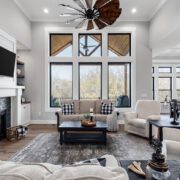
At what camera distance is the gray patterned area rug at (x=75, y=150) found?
3.79 m

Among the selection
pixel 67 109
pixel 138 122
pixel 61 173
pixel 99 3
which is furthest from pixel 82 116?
pixel 61 173

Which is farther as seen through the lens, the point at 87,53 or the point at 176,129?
the point at 87,53

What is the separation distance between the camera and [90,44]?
7.88 meters

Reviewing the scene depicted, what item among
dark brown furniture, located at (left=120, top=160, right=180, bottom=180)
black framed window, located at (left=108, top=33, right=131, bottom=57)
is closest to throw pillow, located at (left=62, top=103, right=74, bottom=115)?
black framed window, located at (left=108, top=33, right=131, bottom=57)

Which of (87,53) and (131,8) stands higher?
(131,8)

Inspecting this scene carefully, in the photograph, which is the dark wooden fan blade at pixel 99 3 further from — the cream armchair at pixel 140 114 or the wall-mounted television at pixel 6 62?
the cream armchair at pixel 140 114

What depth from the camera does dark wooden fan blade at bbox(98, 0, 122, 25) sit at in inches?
143

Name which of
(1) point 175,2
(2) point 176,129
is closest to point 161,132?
(2) point 176,129

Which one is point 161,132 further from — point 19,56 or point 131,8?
point 19,56

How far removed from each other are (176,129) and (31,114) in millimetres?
5522

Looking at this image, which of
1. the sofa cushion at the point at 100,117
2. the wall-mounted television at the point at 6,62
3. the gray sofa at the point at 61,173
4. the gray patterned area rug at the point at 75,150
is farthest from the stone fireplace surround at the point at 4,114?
the gray sofa at the point at 61,173

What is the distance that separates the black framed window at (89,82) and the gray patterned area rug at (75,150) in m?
2.90

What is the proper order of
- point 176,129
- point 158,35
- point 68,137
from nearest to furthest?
point 176,129
point 68,137
point 158,35

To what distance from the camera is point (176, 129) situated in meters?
4.00
